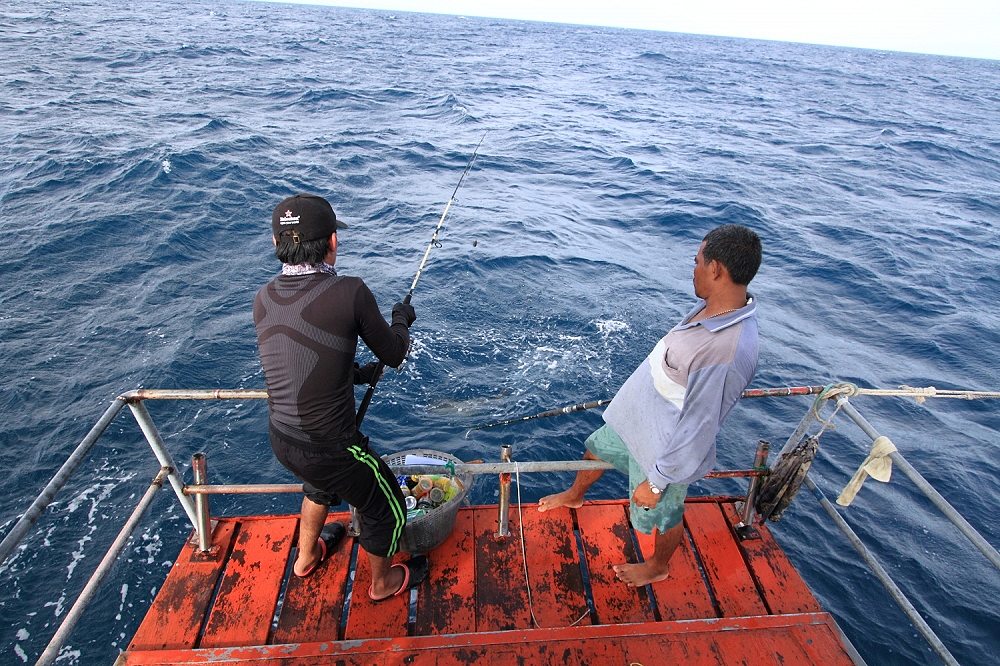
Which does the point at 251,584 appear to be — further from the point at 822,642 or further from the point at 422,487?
the point at 822,642

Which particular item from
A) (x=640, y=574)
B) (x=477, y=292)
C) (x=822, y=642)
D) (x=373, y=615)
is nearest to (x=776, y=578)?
(x=822, y=642)

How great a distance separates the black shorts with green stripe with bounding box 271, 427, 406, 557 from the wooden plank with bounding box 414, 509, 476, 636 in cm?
49

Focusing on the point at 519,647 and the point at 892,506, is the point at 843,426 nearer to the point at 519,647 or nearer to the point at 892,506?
the point at 892,506

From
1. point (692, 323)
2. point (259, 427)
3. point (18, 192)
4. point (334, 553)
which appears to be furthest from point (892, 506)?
point (18, 192)

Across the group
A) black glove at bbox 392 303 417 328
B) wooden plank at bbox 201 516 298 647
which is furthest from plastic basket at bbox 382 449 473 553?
black glove at bbox 392 303 417 328

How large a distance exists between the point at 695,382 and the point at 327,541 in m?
2.77

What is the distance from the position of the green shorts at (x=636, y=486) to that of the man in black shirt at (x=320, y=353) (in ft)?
4.80

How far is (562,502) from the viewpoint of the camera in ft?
14.1

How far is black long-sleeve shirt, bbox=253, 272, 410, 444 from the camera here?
271 cm

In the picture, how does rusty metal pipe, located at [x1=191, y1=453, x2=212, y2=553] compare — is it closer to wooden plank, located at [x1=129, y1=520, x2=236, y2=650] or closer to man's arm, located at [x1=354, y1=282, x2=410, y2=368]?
wooden plank, located at [x1=129, y1=520, x2=236, y2=650]

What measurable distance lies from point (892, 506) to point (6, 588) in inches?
392

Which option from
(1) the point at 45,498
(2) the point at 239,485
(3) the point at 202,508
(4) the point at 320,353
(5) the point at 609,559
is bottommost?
(5) the point at 609,559

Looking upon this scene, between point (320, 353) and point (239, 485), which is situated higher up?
point (320, 353)

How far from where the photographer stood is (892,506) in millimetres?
7062
